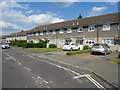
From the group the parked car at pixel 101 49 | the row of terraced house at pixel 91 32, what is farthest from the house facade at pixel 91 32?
the parked car at pixel 101 49

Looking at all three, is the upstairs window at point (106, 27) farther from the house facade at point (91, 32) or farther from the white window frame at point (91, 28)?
the white window frame at point (91, 28)

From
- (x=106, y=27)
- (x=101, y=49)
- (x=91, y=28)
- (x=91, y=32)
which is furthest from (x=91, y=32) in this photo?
(x=101, y=49)

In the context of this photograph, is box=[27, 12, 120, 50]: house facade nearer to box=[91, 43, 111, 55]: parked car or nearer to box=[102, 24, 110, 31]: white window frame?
box=[102, 24, 110, 31]: white window frame

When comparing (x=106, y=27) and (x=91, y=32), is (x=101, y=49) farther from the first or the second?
(x=91, y=32)

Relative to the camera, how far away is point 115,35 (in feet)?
113

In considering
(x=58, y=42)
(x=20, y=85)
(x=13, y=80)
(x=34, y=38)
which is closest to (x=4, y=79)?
(x=13, y=80)

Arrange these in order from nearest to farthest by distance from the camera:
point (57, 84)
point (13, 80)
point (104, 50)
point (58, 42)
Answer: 1. point (57, 84)
2. point (13, 80)
3. point (104, 50)
4. point (58, 42)

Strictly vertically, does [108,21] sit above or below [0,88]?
above

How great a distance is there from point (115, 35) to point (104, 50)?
924cm

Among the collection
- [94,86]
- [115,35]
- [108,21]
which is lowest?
[94,86]

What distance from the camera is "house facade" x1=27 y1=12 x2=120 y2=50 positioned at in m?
35.1

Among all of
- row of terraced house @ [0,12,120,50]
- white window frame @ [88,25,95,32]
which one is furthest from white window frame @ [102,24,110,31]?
white window frame @ [88,25,95,32]

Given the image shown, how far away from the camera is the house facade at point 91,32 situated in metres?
35.1

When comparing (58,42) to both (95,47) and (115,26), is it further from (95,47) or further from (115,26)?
(95,47)
